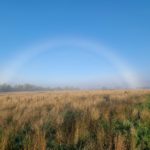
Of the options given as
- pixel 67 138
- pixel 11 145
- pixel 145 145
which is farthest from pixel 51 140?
pixel 145 145

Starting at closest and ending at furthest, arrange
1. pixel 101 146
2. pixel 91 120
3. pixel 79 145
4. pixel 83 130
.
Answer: pixel 101 146
pixel 79 145
pixel 83 130
pixel 91 120

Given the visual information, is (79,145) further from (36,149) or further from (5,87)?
(5,87)

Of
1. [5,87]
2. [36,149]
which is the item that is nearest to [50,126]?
[36,149]

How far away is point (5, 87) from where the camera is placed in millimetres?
140250

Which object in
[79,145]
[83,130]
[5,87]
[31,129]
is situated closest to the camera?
[79,145]

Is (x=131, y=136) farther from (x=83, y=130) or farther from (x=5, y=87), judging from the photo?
(x=5, y=87)

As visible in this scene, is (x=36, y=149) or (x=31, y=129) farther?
(x=31, y=129)

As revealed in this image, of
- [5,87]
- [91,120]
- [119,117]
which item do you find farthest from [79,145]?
[5,87]

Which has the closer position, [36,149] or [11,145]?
[36,149]

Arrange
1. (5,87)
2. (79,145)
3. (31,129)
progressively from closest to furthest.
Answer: (79,145) < (31,129) < (5,87)

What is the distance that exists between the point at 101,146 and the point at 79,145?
70 centimetres

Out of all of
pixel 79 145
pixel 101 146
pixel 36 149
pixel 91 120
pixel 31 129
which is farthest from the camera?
pixel 91 120

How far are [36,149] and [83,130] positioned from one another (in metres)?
2.05

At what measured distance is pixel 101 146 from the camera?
19.3 ft
